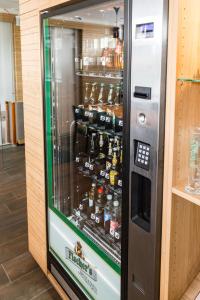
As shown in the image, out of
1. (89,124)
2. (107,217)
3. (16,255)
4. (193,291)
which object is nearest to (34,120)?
(89,124)

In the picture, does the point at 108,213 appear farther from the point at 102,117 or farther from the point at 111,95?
the point at 111,95

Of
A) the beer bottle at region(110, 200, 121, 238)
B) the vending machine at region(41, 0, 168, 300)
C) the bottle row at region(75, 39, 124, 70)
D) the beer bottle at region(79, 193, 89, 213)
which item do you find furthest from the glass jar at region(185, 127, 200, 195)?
the beer bottle at region(79, 193, 89, 213)

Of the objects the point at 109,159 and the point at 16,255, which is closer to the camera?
the point at 109,159

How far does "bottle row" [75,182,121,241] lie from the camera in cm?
191

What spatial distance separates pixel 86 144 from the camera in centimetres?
224

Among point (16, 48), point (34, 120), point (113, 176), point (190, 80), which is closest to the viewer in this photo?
point (190, 80)

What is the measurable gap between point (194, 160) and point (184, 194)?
0.49 feet

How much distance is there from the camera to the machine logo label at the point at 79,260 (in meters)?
1.86

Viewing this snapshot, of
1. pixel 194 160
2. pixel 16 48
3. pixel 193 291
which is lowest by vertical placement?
pixel 193 291

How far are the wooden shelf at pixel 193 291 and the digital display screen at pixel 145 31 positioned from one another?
1116mm

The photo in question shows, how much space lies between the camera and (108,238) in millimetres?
1909

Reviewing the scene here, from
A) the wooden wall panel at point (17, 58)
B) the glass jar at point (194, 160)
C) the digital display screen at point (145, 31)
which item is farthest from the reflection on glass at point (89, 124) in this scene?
the wooden wall panel at point (17, 58)

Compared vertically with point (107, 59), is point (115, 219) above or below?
below

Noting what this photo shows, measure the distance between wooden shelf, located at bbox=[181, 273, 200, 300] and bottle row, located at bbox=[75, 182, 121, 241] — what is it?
0.49 meters
